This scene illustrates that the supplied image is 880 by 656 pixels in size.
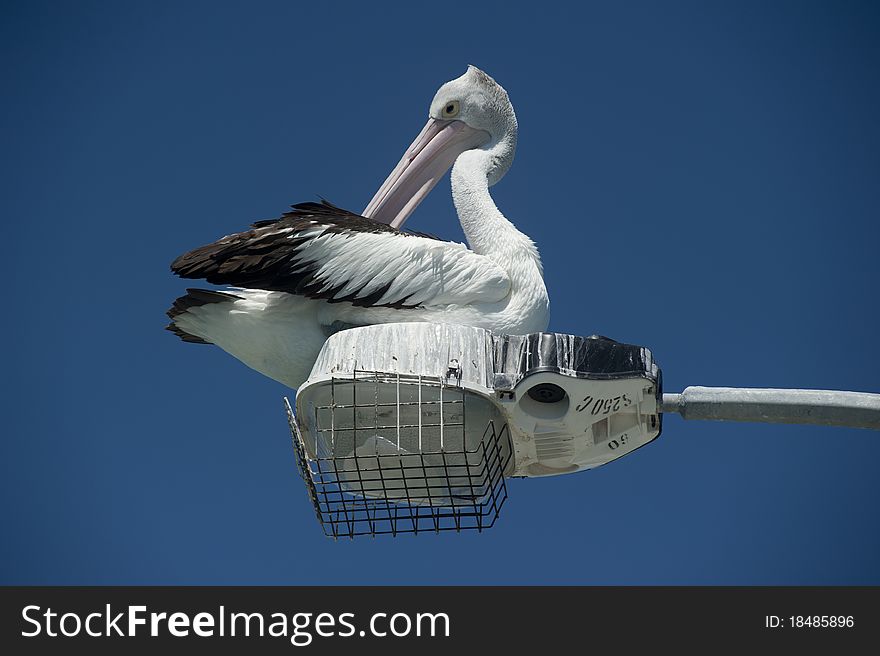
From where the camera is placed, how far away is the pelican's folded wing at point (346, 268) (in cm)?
882

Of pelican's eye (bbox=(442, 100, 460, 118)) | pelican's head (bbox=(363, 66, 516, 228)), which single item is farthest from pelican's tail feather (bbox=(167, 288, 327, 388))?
pelican's eye (bbox=(442, 100, 460, 118))

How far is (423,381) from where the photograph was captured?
7.51 m

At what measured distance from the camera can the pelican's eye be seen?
34.4 feet

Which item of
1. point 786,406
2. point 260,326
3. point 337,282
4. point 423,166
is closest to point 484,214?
point 423,166

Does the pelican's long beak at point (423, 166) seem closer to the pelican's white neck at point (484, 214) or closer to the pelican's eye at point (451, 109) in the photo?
the pelican's eye at point (451, 109)

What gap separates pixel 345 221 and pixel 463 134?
1699 mm

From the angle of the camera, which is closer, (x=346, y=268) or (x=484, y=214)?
(x=346, y=268)

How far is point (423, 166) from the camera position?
1052cm

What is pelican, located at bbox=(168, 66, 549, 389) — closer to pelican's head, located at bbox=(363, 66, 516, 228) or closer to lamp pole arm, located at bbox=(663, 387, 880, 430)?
pelican's head, located at bbox=(363, 66, 516, 228)

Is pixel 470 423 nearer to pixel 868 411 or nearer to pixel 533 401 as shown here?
pixel 533 401

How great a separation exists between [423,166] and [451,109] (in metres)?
0.52

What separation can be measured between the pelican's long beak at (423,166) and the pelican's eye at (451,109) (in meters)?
0.07

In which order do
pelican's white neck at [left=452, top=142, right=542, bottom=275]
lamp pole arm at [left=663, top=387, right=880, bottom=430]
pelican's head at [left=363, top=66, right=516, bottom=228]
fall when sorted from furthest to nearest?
pelican's head at [left=363, top=66, right=516, bottom=228]
pelican's white neck at [left=452, top=142, right=542, bottom=275]
lamp pole arm at [left=663, top=387, right=880, bottom=430]

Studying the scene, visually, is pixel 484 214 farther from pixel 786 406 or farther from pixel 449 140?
pixel 786 406
